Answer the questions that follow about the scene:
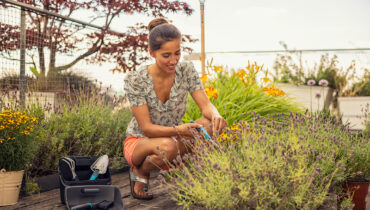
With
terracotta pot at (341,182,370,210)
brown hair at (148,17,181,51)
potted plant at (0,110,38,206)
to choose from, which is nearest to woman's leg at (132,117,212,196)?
brown hair at (148,17,181,51)

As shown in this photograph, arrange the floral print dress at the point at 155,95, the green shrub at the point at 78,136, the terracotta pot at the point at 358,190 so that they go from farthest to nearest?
the green shrub at the point at 78,136, the floral print dress at the point at 155,95, the terracotta pot at the point at 358,190

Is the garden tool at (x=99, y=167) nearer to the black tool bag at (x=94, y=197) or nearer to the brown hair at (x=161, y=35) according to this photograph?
the black tool bag at (x=94, y=197)

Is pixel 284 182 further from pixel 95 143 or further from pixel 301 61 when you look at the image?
pixel 301 61

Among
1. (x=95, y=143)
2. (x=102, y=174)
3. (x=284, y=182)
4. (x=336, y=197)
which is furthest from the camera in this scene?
(x=95, y=143)

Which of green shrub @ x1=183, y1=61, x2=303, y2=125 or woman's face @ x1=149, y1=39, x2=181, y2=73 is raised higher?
woman's face @ x1=149, y1=39, x2=181, y2=73

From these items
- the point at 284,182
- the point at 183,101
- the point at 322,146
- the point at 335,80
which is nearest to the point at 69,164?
the point at 183,101

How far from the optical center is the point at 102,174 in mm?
2615

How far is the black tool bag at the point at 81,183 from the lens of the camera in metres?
2.31

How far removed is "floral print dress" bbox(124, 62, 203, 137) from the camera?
2.60 m

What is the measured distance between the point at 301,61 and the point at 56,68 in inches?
200

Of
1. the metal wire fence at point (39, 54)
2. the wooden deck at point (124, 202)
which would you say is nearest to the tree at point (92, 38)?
the metal wire fence at point (39, 54)

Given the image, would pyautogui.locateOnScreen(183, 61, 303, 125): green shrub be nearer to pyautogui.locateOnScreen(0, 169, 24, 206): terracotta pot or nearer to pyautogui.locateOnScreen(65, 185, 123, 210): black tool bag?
pyautogui.locateOnScreen(65, 185, 123, 210): black tool bag

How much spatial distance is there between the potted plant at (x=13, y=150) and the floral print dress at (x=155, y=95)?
0.74 metres

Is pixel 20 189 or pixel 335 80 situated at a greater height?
pixel 335 80
